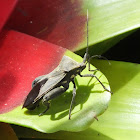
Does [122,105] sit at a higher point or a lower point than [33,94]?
lower

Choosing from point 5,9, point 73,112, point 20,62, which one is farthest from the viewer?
point 5,9

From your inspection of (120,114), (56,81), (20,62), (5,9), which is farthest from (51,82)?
(5,9)

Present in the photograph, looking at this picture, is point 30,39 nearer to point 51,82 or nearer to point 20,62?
point 20,62

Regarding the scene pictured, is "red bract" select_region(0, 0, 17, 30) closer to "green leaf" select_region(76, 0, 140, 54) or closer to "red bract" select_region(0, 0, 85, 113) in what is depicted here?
→ "red bract" select_region(0, 0, 85, 113)

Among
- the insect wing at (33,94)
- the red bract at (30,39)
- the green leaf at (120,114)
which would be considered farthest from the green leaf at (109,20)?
the insect wing at (33,94)

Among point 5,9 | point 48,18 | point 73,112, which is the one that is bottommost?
point 73,112

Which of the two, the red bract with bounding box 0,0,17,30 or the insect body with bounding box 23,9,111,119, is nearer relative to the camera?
the insect body with bounding box 23,9,111,119

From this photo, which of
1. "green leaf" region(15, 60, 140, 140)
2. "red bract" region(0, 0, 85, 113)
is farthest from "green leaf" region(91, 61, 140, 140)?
"red bract" region(0, 0, 85, 113)
